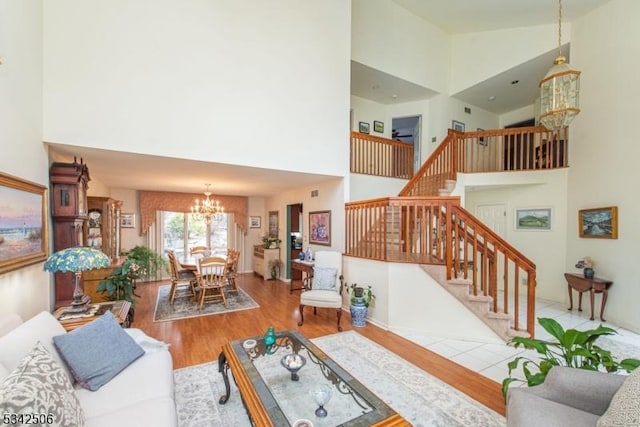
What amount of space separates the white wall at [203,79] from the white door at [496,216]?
12.8 feet

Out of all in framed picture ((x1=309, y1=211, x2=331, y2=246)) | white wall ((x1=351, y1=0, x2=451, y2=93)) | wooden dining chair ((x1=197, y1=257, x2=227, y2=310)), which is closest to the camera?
wooden dining chair ((x1=197, y1=257, x2=227, y2=310))

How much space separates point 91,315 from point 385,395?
2.77 meters

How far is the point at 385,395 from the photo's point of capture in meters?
2.33

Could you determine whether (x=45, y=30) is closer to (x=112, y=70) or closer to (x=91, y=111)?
(x=112, y=70)

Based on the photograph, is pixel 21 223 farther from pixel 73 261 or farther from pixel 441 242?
pixel 441 242

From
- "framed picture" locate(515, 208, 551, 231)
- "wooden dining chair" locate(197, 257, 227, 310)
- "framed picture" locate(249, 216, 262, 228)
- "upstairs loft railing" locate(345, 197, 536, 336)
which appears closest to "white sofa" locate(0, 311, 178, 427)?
"wooden dining chair" locate(197, 257, 227, 310)

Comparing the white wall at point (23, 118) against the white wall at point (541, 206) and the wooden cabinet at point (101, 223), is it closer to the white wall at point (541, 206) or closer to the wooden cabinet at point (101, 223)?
the wooden cabinet at point (101, 223)

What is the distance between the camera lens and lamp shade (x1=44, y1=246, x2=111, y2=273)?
7.15 feet

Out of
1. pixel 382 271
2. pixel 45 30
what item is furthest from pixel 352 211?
pixel 45 30

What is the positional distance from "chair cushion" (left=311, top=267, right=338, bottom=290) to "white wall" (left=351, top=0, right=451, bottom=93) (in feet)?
14.6

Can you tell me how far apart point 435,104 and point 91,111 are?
6917 mm

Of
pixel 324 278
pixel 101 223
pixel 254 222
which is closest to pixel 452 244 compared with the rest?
pixel 324 278

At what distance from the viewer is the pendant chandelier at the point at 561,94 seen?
3.08m

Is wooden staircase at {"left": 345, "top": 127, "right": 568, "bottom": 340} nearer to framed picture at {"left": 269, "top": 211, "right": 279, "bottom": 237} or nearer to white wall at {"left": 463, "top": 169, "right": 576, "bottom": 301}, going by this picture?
white wall at {"left": 463, "top": 169, "right": 576, "bottom": 301}
